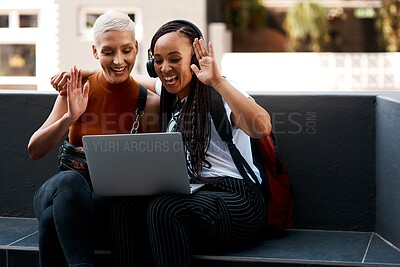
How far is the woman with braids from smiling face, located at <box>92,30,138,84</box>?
97 millimetres

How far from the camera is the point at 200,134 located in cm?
381

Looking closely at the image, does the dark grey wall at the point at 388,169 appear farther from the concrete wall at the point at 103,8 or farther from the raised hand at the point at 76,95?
the concrete wall at the point at 103,8

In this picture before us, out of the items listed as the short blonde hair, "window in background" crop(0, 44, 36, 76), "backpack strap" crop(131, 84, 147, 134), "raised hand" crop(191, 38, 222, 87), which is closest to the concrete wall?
"window in background" crop(0, 44, 36, 76)

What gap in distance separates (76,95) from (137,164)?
0.41 meters

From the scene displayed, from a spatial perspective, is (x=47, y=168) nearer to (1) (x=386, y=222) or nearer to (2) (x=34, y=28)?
(1) (x=386, y=222)

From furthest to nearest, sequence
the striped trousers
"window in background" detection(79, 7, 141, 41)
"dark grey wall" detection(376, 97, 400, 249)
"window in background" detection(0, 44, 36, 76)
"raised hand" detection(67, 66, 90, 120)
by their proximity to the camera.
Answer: "window in background" detection(79, 7, 141, 41)
"window in background" detection(0, 44, 36, 76)
"dark grey wall" detection(376, 97, 400, 249)
"raised hand" detection(67, 66, 90, 120)
the striped trousers

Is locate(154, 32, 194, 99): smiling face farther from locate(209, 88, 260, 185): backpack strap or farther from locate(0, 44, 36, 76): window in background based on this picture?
locate(0, 44, 36, 76): window in background

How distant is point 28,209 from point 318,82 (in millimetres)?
6944

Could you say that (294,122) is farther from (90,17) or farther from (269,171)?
(90,17)

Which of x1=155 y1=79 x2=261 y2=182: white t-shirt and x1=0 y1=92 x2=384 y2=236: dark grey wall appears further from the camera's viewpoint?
x1=0 y1=92 x2=384 y2=236: dark grey wall

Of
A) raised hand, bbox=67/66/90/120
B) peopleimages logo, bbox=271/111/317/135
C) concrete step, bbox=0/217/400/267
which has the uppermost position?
raised hand, bbox=67/66/90/120

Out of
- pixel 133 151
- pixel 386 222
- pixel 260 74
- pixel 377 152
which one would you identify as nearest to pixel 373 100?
pixel 377 152

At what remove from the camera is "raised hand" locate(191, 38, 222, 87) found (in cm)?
361

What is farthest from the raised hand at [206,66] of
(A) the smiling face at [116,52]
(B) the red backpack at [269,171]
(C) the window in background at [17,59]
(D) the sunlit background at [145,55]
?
(C) the window in background at [17,59]
